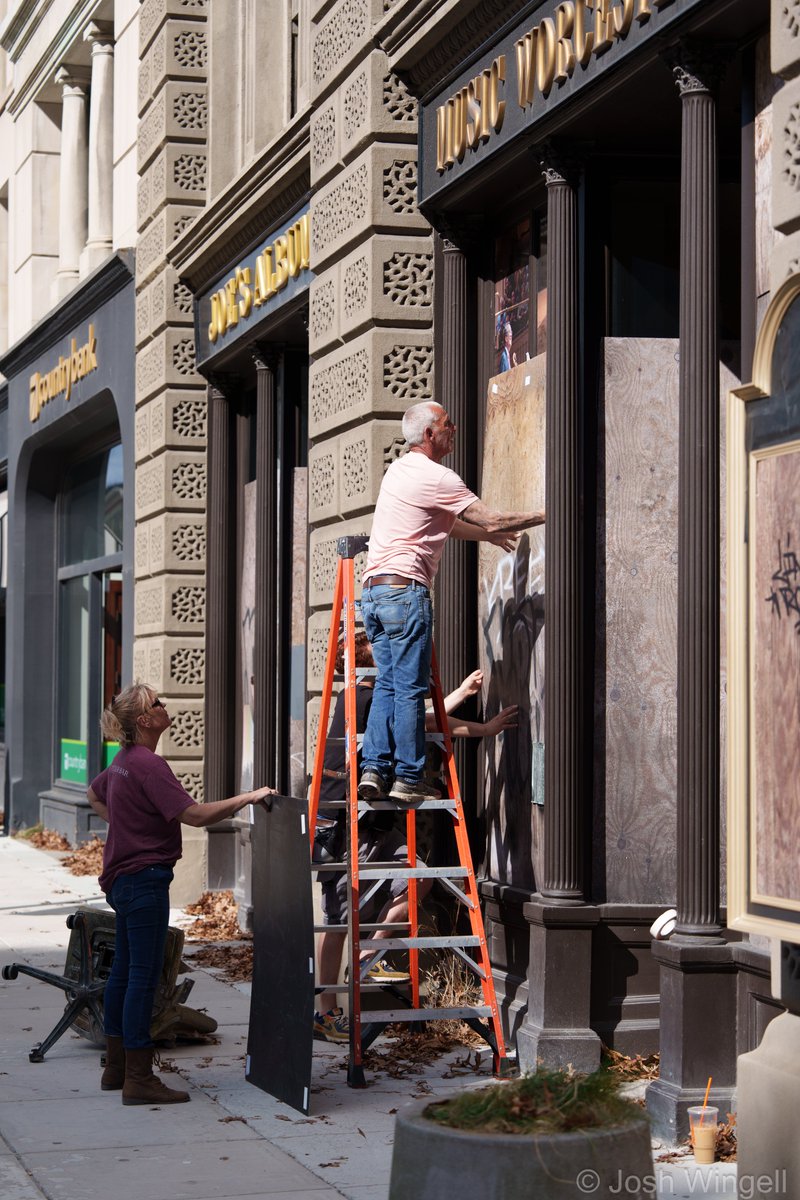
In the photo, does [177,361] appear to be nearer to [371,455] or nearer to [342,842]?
[371,455]

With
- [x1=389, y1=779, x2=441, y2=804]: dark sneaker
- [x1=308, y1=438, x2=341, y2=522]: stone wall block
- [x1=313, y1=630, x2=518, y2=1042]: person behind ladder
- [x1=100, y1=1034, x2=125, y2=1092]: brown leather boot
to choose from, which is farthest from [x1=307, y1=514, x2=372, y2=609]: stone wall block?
[x1=100, y1=1034, x2=125, y2=1092]: brown leather boot

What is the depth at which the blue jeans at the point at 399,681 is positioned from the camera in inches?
301

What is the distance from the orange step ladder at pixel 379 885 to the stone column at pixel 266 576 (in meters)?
4.53

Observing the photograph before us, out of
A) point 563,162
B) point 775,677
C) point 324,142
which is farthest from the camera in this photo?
point 324,142

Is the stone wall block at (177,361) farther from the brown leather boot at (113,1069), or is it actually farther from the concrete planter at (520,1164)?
the concrete planter at (520,1164)

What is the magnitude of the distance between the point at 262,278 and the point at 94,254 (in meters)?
6.86

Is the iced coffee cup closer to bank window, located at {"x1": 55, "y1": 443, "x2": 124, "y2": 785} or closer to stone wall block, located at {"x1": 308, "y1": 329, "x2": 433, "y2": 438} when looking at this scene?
stone wall block, located at {"x1": 308, "y1": 329, "x2": 433, "y2": 438}

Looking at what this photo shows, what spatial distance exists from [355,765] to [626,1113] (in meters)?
3.95

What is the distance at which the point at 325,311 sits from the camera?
10.4m

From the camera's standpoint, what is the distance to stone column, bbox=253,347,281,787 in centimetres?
1279

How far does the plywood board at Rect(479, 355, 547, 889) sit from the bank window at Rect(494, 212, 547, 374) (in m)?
0.12

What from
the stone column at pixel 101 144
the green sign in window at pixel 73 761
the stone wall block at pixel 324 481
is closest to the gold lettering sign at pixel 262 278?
the stone wall block at pixel 324 481

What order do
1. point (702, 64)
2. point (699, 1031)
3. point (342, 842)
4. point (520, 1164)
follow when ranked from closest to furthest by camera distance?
point (520, 1164), point (699, 1031), point (702, 64), point (342, 842)

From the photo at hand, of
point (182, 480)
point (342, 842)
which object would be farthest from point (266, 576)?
point (342, 842)
